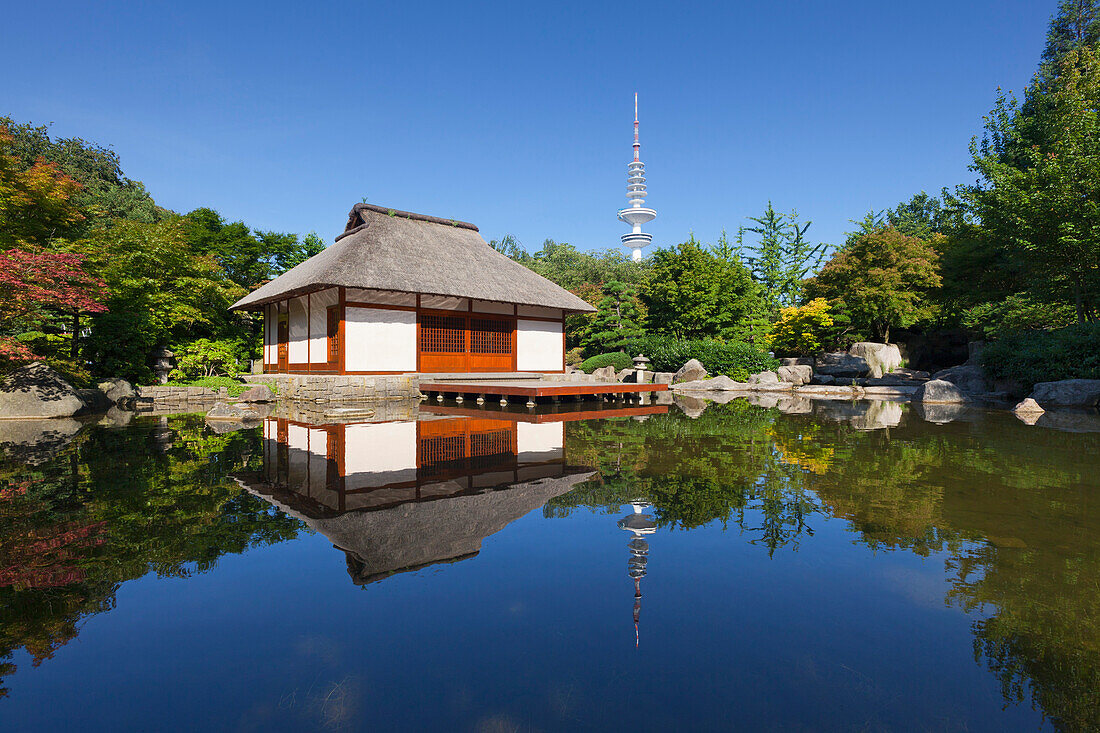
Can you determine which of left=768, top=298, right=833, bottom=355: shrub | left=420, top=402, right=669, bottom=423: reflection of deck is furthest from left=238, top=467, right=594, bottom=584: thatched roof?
left=768, top=298, right=833, bottom=355: shrub

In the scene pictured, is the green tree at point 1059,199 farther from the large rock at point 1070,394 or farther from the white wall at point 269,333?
the white wall at point 269,333

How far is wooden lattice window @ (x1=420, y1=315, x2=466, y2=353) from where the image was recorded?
16.8m

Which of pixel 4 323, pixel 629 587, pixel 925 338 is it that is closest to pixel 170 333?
pixel 4 323

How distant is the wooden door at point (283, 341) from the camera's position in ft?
60.9

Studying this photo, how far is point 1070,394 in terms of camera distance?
44.8 feet

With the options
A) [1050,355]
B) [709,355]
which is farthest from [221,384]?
[1050,355]

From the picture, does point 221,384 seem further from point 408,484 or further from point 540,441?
point 408,484

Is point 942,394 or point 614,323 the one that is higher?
point 614,323

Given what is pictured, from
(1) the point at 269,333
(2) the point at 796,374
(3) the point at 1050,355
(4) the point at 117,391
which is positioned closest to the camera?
(4) the point at 117,391

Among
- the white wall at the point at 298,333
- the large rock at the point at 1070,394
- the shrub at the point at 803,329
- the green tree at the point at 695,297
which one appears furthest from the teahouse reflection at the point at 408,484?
the shrub at the point at 803,329

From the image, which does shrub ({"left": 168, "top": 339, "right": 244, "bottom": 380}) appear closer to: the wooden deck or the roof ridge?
the roof ridge

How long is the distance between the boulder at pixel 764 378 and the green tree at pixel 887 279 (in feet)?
20.6

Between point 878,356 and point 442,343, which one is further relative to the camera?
point 878,356

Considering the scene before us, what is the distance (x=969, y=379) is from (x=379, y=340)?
63.7ft
